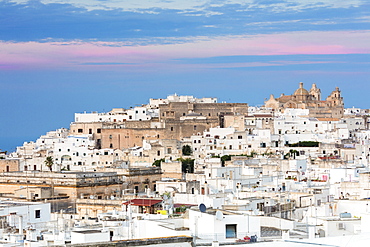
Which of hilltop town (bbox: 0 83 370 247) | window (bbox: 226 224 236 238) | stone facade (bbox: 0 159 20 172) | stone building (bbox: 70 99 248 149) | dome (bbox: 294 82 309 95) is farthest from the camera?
dome (bbox: 294 82 309 95)

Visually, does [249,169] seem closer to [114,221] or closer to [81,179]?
[81,179]

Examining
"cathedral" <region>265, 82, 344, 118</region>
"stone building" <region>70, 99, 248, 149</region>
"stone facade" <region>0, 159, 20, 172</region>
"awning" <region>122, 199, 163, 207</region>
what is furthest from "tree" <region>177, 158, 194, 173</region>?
"cathedral" <region>265, 82, 344, 118</region>

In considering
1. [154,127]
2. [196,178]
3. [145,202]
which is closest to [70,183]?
[196,178]

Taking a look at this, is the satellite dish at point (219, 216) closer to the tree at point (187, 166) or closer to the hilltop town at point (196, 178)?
the hilltop town at point (196, 178)

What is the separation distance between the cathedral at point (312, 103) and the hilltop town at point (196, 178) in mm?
170

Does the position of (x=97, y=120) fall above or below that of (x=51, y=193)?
above

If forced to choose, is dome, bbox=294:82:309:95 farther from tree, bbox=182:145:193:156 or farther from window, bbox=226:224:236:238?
window, bbox=226:224:236:238

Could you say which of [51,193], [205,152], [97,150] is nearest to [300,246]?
[51,193]

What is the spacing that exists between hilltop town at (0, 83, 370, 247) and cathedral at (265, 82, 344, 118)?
0.17 metres

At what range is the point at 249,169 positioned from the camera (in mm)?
40438

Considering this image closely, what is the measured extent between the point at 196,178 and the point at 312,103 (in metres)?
47.3

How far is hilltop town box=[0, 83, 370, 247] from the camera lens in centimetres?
1727

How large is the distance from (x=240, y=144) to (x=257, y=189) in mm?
30739

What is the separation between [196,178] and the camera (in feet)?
136
